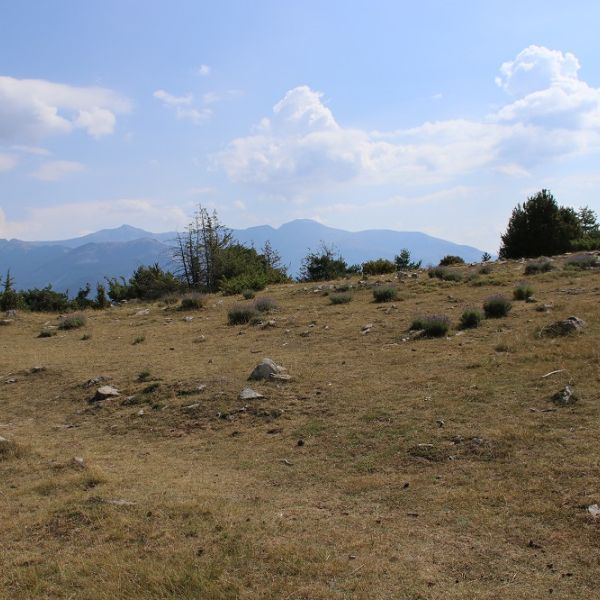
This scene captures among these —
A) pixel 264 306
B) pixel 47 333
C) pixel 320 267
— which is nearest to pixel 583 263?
pixel 264 306

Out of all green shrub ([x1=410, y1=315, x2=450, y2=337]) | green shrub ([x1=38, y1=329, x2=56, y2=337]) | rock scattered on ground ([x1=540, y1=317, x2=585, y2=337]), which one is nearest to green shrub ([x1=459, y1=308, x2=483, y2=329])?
green shrub ([x1=410, y1=315, x2=450, y2=337])

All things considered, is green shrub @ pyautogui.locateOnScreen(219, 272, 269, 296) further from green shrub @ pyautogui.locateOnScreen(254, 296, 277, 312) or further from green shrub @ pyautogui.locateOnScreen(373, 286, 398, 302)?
green shrub @ pyautogui.locateOnScreen(373, 286, 398, 302)

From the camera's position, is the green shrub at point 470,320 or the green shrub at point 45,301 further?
the green shrub at point 45,301

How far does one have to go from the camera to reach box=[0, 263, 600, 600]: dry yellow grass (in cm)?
408

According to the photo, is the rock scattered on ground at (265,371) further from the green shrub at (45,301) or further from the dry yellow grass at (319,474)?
the green shrub at (45,301)

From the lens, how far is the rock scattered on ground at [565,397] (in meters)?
6.84

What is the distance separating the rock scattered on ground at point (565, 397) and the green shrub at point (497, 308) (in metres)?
5.44

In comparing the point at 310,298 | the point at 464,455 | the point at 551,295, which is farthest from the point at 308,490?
the point at 310,298

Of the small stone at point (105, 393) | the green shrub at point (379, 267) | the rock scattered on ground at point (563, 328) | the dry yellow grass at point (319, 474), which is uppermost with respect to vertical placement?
the green shrub at point (379, 267)

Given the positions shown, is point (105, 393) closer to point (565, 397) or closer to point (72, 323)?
point (565, 397)

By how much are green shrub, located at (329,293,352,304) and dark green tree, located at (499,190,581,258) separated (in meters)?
19.2

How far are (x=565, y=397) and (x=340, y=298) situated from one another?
11.0m

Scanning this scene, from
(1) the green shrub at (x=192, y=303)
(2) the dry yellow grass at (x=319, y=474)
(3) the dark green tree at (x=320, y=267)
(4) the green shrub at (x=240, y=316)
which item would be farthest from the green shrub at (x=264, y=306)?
(3) the dark green tree at (x=320, y=267)

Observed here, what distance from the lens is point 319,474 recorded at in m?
6.04
